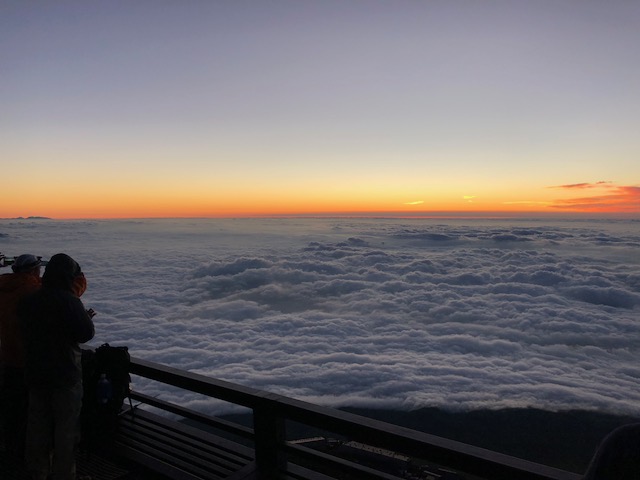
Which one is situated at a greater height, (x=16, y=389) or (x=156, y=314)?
(x=16, y=389)

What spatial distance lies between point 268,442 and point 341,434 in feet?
2.77

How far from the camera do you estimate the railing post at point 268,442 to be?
2983mm

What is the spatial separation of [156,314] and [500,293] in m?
58.1

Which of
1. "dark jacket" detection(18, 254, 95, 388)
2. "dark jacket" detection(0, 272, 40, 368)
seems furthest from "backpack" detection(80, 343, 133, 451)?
"dark jacket" detection(18, 254, 95, 388)

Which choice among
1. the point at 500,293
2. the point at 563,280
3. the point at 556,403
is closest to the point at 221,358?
the point at 556,403

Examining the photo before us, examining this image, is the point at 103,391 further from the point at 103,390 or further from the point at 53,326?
the point at 53,326

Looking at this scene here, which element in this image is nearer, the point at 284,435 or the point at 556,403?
the point at 284,435

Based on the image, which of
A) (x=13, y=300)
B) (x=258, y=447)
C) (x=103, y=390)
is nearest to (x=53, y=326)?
(x=13, y=300)

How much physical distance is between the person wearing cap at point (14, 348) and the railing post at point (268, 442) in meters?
2.12

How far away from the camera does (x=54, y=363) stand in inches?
119

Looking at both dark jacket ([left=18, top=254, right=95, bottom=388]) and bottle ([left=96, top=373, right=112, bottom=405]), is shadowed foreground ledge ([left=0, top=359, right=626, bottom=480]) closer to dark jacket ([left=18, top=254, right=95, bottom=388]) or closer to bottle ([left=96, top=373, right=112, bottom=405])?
bottle ([left=96, top=373, right=112, bottom=405])

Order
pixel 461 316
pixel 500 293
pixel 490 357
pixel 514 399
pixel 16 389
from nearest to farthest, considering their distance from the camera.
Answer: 1. pixel 16 389
2. pixel 514 399
3. pixel 490 357
4. pixel 461 316
5. pixel 500 293

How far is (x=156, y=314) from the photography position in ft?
163

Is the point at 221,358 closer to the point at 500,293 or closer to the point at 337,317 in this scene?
the point at 337,317
